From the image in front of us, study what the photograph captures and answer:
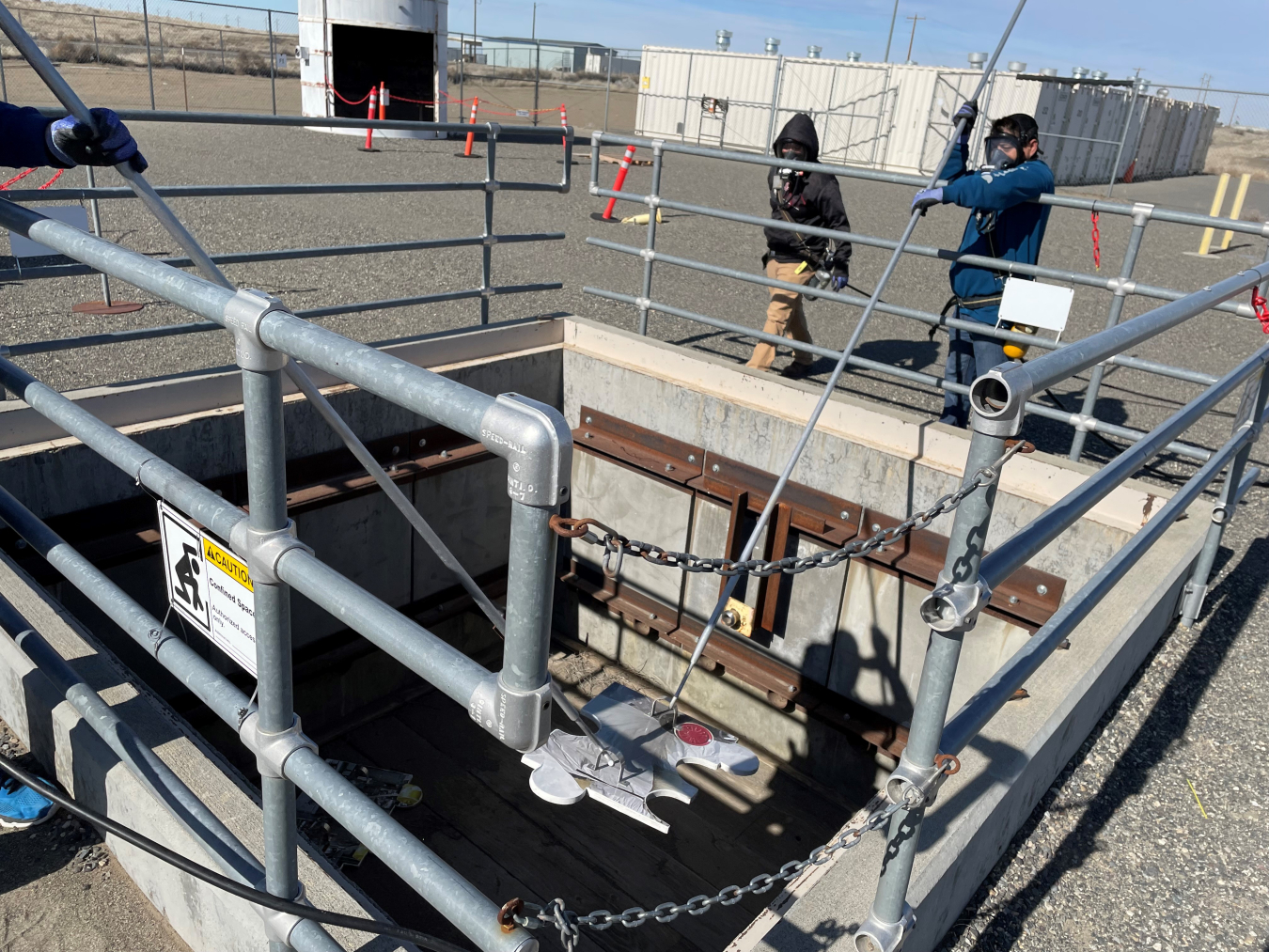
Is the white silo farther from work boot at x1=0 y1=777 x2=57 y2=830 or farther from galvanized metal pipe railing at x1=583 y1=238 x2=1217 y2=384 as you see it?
work boot at x1=0 y1=777 x2=57 y2=830

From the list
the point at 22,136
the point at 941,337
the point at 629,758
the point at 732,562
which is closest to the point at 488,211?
the point at 22,136

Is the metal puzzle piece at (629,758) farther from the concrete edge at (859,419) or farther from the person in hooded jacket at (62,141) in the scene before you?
the person in hooded jacket at (62,141)

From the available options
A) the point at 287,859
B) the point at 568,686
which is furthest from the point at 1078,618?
the point at 568,686

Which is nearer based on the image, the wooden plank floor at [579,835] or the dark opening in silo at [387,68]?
the wooden plank floor at [579,835]

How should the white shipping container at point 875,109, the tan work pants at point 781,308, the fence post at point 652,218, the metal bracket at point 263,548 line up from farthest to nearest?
the white shipping container at point 875,109 < the tan work pants at point 781,308 < the fence post at point 652,218 < the metal bracket at point 263,548

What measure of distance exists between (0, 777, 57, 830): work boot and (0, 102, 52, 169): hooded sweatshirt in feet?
5.90

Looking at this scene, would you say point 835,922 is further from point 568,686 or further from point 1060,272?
point 568,686

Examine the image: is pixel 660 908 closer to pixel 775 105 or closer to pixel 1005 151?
pixel 1005 151

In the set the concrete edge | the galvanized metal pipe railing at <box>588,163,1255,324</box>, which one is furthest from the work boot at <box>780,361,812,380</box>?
the concrete edge

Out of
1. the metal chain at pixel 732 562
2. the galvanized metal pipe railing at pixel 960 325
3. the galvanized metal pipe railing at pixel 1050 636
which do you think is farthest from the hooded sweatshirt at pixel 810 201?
the metal chain at pixel 732 562

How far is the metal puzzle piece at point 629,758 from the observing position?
314 cm

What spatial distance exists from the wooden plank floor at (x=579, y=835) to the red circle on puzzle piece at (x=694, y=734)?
1.33 meters

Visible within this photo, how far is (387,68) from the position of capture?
20.8 m

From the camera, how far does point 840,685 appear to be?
218 inches
